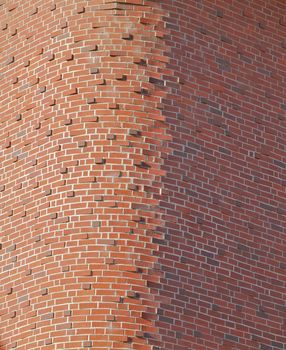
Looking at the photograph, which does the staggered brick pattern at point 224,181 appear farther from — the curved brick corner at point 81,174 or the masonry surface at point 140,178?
the curved brick corner at point 81,174

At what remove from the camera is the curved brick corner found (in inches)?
733

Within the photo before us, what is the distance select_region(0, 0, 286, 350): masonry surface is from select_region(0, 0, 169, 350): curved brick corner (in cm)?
2

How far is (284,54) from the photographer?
71.0 feet

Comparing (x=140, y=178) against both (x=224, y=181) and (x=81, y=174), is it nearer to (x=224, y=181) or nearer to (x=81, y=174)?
(x=81, y=174)

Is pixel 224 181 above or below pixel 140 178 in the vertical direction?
above

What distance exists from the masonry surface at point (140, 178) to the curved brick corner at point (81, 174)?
0.07 ft

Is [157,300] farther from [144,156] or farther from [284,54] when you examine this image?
[284,54]

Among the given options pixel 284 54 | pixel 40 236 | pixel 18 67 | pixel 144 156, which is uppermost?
pixel 284 54

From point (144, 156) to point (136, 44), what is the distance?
5.64ft

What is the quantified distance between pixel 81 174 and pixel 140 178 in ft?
2.65

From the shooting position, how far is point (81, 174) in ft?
63.4

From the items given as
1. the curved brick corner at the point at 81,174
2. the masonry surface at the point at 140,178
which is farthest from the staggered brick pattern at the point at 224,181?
the curved brick corner at the point at 81,174

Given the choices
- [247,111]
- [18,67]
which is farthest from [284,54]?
[18,67]

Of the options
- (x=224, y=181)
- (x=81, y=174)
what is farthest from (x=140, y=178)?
(x=224, y=181)
